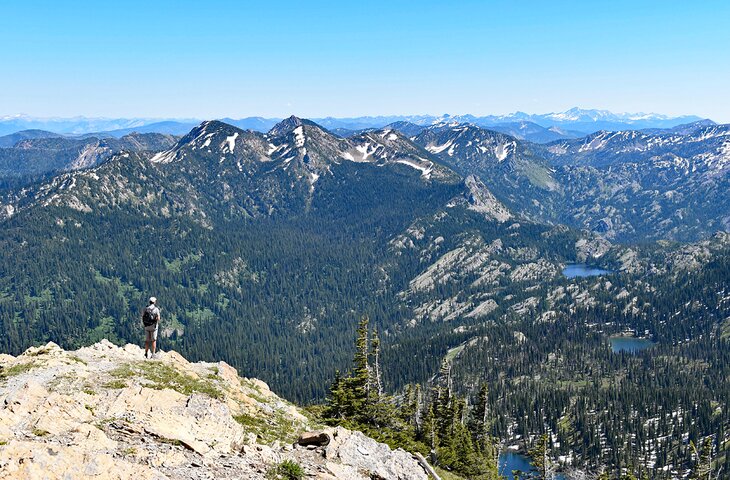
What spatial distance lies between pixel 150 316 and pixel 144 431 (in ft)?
48.2

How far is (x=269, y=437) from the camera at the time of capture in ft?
118

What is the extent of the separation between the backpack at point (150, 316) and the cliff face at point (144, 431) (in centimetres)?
383

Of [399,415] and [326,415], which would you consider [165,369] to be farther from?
[399,415]

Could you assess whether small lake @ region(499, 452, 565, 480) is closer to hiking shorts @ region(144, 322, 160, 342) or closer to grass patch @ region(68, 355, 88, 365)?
hiking shorts @ region(144, 322, 160, 342)

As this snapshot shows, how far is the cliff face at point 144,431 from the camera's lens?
23466mm

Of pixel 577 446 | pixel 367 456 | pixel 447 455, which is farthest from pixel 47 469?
pixel 577 446

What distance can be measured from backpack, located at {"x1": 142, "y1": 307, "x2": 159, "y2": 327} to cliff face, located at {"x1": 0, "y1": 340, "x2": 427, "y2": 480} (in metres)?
3.83

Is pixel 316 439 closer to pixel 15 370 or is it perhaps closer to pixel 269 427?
pixel 269 427

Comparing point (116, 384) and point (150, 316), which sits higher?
point (150, 316)

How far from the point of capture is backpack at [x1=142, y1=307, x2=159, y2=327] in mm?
42059

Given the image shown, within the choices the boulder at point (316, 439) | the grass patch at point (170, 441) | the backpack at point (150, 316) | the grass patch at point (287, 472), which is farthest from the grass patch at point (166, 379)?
the grass patch at point (287, 472)

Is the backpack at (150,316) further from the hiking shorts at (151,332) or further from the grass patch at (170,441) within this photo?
the grass patch at (170,441)

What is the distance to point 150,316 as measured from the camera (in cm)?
4231

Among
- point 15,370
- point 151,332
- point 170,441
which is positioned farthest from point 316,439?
point 15,370
